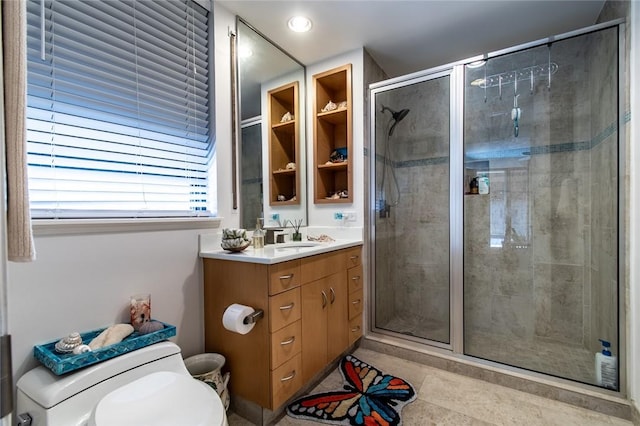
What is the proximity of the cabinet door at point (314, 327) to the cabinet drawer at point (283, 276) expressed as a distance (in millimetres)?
115

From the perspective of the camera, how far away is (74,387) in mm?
1004

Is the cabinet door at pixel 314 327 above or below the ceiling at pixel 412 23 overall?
below

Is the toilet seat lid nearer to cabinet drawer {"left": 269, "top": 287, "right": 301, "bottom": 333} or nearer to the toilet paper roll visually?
the toilet paper roll

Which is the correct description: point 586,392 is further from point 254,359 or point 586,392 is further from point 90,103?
point 90,103

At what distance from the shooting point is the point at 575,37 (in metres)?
1.84

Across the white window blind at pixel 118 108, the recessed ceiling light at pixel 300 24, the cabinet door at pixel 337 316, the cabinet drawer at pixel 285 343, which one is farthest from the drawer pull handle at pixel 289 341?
the recessed ceiling light at pixel 300 24

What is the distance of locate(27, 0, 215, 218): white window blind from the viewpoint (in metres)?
1.20

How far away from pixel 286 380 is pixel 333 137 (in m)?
2.04

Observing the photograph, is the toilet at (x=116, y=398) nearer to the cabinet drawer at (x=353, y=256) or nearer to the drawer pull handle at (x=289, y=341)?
the drawer pull handle at (x=289, y=341)

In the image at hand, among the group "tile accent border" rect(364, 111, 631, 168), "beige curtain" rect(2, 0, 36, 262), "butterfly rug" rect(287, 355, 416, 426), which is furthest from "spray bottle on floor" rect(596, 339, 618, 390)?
"beige curtain" rect(2, 0, 36, 262)

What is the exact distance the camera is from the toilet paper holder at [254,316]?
1.41 meters

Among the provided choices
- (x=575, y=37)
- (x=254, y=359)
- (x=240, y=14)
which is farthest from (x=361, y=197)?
(x=575, y=37)

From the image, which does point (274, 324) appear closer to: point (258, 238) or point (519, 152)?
point (258, 238)

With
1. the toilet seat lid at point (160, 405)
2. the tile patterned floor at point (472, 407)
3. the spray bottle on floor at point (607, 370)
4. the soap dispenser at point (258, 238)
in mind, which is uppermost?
the soap dispenser at point (258, 238)
